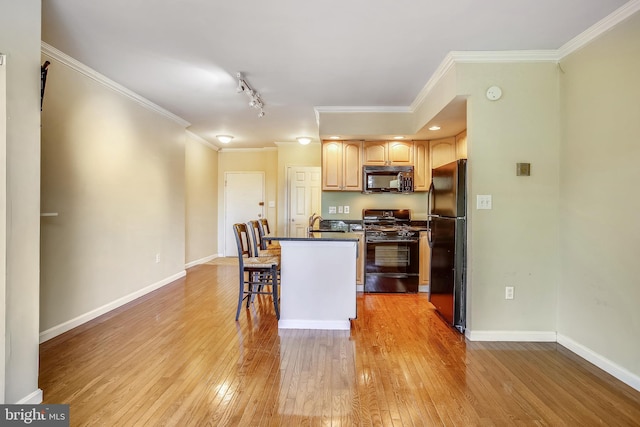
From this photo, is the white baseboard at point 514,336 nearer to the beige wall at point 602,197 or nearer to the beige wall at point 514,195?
the beige wall at point 514,195

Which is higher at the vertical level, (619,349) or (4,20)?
(4,20)

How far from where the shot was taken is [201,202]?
621cm

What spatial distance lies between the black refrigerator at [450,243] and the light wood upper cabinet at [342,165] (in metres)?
1.48

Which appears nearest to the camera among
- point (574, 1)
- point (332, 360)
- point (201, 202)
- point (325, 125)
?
point (574, 1)

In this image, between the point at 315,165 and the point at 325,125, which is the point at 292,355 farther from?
the point at 315,165

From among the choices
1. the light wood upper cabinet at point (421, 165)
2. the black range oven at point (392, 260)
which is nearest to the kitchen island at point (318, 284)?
the black range oven at point (392, 260)

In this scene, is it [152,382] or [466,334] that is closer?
[152,382]

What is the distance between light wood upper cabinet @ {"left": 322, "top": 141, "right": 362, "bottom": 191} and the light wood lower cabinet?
116 cm

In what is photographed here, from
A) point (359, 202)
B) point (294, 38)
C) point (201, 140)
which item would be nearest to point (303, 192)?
point (359, 202)

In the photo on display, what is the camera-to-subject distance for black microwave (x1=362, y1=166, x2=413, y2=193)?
4.59 m

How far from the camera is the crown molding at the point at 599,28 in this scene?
2.04 meters

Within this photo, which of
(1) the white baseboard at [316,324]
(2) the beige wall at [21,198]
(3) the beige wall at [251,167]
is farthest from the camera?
(3) the beige wall at [251,167]

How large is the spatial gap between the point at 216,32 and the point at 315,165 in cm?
404

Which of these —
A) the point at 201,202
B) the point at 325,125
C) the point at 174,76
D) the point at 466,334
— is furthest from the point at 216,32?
the point at 201,202
